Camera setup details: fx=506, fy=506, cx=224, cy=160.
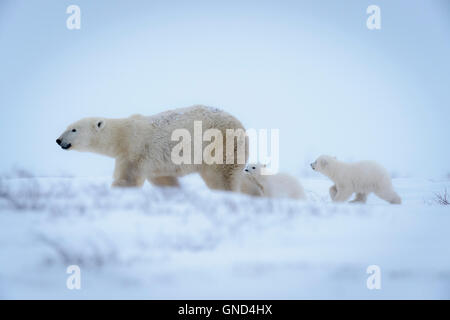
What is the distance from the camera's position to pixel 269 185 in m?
6.73

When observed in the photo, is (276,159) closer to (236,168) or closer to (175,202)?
(236,168)

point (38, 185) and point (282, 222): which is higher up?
point (38, 185)

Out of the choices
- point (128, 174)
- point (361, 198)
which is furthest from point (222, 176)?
point (361, 198)

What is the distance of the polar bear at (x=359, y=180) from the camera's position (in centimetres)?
652

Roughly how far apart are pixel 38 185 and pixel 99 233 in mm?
2032

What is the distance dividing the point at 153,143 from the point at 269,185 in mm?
1641

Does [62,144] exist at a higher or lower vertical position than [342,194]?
higher

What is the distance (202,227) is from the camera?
3.81 metres

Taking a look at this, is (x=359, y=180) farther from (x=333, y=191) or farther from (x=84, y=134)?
(x=84, y=134)

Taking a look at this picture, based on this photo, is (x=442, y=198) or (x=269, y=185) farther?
(x=269, y=185)

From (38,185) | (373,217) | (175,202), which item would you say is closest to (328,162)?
(373,217)

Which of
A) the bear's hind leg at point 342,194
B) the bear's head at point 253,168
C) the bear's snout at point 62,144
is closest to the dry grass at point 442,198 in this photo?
the bear's hind leg at point 342,194

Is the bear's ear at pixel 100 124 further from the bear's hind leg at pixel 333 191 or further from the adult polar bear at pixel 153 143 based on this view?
the bear's hind leg at pixel 333 191

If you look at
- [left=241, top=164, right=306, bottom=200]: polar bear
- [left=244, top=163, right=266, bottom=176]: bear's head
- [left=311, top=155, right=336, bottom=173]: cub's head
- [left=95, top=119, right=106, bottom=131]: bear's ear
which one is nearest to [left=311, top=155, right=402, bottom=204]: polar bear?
[left=311, top=155, right=336, bottom=173]: cub's head
